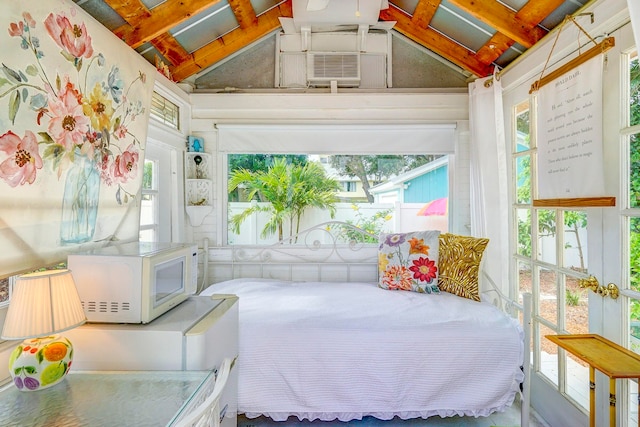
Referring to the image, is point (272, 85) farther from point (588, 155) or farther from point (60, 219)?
point (588, 155)

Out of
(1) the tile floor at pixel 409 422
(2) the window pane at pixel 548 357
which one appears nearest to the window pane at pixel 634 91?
(2) the window pane at pixel 548 357

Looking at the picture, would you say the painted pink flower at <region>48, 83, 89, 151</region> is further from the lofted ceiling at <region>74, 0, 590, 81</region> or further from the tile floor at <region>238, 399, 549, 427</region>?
the tile floor at <region>238, 399, 549, 427</region>

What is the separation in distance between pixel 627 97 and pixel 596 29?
402mm

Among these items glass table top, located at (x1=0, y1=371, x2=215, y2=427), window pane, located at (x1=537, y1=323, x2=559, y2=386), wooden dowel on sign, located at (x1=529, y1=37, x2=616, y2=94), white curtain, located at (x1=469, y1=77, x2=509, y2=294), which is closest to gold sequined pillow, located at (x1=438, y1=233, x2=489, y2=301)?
white curtain, located at (x1=469, y1=77, x2=509, y2=294)

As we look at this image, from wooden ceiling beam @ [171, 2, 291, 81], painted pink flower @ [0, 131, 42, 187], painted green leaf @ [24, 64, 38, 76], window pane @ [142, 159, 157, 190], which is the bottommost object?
painted pink flower @ [0, 131, 42, 187]

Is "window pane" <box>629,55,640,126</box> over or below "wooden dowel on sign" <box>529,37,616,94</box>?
below

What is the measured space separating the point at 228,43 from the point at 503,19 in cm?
195

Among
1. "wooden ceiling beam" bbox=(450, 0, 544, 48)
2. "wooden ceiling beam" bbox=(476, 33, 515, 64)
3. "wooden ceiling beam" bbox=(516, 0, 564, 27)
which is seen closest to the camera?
"wooden ceiling beam" bbox=(516, 0, 564, 27)

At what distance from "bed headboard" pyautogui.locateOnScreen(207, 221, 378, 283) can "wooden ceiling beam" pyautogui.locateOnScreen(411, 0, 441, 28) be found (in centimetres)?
167

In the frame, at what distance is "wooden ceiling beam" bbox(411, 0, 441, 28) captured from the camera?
2494mm

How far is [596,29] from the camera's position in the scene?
67.8 inches

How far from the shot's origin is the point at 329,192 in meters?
3.11

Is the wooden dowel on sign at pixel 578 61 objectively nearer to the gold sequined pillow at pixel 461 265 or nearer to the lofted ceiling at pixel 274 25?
the lofted ceiling at pixel 274 25

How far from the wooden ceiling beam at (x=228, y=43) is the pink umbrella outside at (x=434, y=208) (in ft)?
6.33
